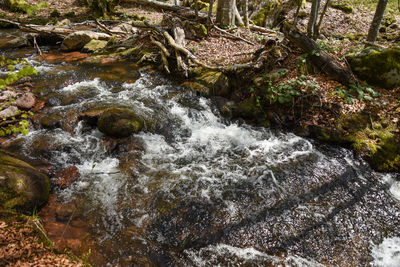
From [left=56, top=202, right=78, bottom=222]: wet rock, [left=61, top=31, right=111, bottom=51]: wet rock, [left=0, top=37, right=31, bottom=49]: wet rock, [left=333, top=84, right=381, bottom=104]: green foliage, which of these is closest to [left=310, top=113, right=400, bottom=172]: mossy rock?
[left=333, top=84, right=381, bottom=104]: green foliage

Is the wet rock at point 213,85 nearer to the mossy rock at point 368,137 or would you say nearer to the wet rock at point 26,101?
the mossy rock at point 368,137

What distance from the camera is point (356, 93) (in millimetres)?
6133

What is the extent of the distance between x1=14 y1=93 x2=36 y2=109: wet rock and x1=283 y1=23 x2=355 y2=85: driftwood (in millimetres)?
8271

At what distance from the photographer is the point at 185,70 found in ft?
26.0

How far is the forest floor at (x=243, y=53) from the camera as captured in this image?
2412 millimetres

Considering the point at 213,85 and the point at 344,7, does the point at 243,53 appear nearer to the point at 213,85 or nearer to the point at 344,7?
the point at 213,85

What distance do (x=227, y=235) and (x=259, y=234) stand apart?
568mm

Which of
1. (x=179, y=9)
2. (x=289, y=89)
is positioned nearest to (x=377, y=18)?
(x=289, y=89)

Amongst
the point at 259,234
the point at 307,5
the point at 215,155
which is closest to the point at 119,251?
the point at 259,234

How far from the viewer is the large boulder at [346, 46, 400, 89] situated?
6.00 meters

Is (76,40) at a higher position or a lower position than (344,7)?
lower

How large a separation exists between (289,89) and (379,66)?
2.57 meters

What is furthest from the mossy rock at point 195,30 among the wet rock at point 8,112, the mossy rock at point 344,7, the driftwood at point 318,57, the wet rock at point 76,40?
the mossy rock at point 344,7

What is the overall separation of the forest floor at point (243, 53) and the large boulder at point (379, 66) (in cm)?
28
